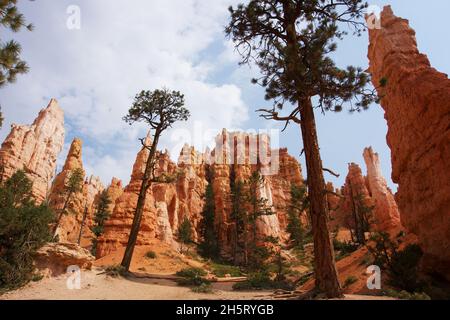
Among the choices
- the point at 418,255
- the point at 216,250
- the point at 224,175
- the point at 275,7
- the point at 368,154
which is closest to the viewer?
the point at 275,7

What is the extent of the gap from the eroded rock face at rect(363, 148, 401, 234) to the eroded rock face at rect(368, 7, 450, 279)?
71.2ft

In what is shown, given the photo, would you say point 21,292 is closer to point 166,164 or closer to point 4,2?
point 4,2

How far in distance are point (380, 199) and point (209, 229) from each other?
32.3m

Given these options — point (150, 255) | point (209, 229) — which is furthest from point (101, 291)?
point (209, 229)

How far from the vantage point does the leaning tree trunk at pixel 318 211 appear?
813 centimetres

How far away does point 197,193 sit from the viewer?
67.2 m

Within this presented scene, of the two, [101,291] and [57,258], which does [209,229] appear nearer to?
[57,258]

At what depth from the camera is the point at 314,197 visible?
356 inches

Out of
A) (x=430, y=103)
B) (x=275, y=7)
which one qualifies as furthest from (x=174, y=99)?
(x=430, y=103)

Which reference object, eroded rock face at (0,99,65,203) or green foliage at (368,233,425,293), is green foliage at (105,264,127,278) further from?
eroded rock face at (0,99,65,203)

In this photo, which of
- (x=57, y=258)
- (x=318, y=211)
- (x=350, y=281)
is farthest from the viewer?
(x=350, y=281)

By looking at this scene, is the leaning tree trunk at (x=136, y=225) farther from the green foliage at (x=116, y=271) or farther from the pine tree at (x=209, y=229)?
the pine tree at (x=209, y=229)

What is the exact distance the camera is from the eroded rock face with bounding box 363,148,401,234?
40.6 m

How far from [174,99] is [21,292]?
49.0ft
